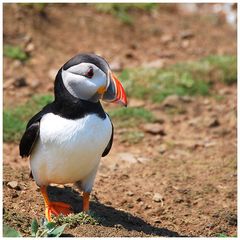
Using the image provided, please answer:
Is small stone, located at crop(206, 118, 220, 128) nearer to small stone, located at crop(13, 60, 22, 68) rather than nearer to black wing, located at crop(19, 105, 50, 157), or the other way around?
small stone, located at crop(13, 60, 22, 68)

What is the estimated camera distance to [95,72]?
4156 mm

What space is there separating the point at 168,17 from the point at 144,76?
2731 millimetres

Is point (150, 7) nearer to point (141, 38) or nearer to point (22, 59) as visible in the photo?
point (141, 38)

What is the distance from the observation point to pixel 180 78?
27.1ft

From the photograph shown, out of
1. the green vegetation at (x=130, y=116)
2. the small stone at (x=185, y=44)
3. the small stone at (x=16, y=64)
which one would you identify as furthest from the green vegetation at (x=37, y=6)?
the green vegetation at (x=130, y=116)

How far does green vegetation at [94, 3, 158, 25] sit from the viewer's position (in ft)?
32.7

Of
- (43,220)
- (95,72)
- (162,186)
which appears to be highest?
(95,72)

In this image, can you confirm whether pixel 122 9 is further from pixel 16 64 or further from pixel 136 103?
pixel 136 103

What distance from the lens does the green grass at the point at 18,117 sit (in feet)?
21.3

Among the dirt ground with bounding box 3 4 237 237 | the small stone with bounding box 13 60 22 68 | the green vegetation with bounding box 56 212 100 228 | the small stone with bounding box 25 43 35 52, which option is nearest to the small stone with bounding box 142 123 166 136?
the dirt ground with bounding box 3 4 237 237

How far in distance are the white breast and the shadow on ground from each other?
16.0 inches

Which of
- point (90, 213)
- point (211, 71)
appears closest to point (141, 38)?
point (211, 71)

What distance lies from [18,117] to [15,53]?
163 cm

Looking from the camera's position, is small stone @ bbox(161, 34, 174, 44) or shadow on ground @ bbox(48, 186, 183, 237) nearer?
shadow on ground @ bbox(48, 186, 183, 237)
